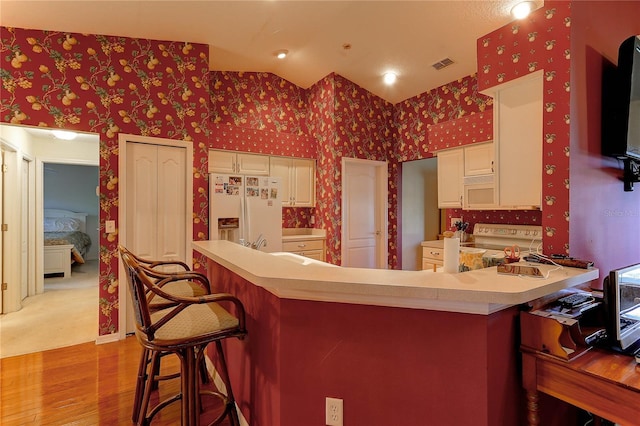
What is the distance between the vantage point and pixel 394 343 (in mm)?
1219

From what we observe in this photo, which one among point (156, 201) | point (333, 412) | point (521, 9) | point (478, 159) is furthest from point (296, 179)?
point (333, 412)

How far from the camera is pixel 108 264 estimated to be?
3.15 metres

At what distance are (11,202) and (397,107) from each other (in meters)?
5.52

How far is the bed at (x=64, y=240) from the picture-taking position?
5711 millimetres

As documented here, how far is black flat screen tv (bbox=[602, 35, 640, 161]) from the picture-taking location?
6.38ft

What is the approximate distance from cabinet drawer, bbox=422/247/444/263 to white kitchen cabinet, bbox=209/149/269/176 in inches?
101

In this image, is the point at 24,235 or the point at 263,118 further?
the point at 263,118

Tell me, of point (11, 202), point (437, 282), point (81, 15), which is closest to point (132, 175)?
point (81, 15)

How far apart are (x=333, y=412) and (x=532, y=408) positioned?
79 centimetres

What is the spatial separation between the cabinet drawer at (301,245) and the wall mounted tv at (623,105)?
11.4 ft

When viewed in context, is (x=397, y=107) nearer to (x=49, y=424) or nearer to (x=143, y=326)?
(x=143, y=326)

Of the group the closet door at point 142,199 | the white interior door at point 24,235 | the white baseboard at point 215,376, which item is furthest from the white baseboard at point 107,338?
the white interior door at point 24,235

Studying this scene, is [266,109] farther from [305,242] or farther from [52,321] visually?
[52,321]

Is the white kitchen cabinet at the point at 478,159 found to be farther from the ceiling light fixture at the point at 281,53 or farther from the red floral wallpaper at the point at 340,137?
the ceiling light fixture at the point at 281,53
